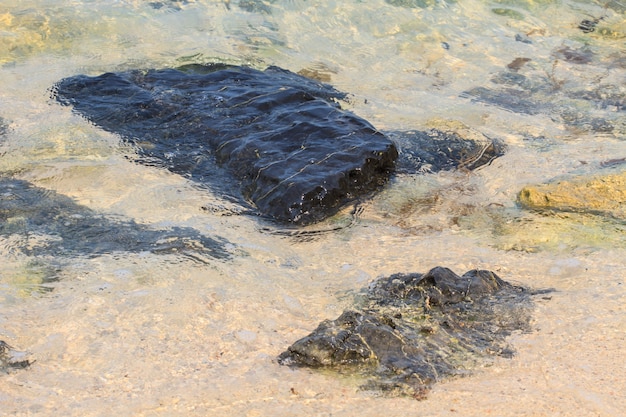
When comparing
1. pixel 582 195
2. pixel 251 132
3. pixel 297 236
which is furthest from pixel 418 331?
pixel 251 132

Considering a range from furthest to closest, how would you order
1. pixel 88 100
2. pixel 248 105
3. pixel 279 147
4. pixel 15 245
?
1. pixel 88 100
2. pixel 248 105
3. pixel 279 147
4. pixel 15 245

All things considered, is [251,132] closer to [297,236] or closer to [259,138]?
[259,138]

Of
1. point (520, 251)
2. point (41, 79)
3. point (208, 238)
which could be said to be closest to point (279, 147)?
point (208, 238)

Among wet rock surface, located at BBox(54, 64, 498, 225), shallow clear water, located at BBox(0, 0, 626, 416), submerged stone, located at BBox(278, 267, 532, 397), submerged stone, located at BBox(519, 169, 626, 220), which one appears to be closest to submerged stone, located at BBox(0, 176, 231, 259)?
shallow clear water, located at BBox(0, 0, 626, 416)

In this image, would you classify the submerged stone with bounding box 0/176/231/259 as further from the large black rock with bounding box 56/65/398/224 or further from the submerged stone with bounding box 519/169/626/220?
the submerged stone with bounding box 519/169/626/220

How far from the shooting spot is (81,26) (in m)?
8.74

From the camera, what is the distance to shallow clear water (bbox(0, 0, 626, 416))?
317 cm

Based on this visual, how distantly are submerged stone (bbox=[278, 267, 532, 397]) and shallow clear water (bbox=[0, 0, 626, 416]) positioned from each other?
0.33 ft

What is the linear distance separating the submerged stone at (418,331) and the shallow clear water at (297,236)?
3.9 inches

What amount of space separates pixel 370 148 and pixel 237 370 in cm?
269

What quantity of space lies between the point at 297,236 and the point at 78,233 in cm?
142

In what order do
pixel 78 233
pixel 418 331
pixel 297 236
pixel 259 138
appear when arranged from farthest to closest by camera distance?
pixel 259 138, pixel 297 236, pixel 78 233, pixel 418 331

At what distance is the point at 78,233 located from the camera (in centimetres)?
458

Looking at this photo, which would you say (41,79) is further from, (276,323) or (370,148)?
→ (276,323)
